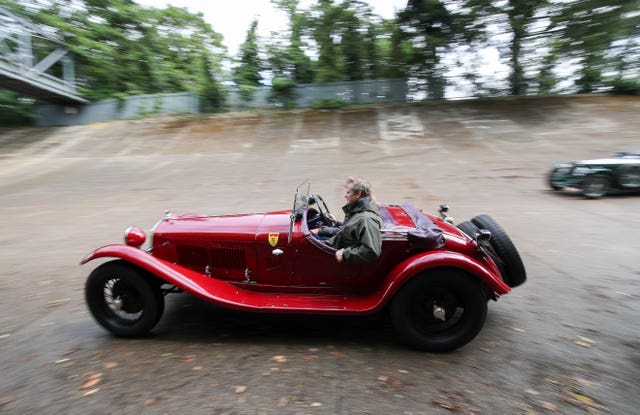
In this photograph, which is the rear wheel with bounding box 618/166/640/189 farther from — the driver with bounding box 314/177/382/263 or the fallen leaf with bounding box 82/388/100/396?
the fallen leaf with bounding box 82/388/100/396

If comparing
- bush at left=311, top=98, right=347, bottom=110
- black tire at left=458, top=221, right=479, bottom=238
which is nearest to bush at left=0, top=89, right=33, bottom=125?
bush at left=311, top=98, right=347, bottom=110

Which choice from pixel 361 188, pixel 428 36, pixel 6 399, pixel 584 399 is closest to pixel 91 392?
pixel 6 399

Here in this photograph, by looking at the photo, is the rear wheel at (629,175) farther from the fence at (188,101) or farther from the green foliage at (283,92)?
the green foliage at (283,92)

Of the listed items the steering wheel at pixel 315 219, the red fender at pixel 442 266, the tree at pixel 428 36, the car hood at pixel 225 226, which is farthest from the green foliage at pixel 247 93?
the red fender at pixel 442 266

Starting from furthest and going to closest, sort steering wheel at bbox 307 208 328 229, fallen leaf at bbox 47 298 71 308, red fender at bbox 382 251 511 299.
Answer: fallen leaf at bbox 47 298 71 308 < steering wheel at bbox 307 208 328 229 < red fender at bbox 382 251 511 299

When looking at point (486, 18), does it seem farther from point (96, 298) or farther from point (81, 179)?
point (96, 298)

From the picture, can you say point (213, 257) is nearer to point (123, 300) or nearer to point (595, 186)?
point (123, 300)

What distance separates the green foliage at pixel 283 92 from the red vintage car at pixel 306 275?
23.1 metres

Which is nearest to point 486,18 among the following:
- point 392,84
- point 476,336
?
point 392,84

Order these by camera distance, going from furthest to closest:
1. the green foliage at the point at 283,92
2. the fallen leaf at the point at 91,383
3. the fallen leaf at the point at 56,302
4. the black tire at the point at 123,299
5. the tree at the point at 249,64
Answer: the tree at the point at 249,64 → the green foliage at the point at 283,92 → the fallen leaf at the point at 56,302 → the black tire at the point at 123,299 → the fallen leaf at the point at 91,383

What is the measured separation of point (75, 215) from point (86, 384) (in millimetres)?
7742

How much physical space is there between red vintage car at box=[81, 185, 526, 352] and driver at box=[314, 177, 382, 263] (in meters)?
0.15

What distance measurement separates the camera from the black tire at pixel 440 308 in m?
3.42

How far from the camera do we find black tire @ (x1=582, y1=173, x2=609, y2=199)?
9.91 m
